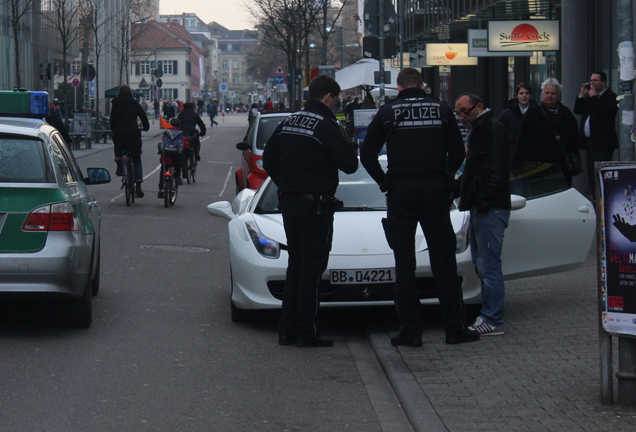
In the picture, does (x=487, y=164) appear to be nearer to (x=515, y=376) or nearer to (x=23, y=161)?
(x=515, y=376)

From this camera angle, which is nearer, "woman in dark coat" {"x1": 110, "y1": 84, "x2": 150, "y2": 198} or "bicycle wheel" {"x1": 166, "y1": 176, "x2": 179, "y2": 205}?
"woman in dark coat" {"x1": 110, "y1": 84, "x2": 150, "y2": 198}

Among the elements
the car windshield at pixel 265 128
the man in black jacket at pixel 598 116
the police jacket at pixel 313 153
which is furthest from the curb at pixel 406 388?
the car windshield at pixel 265 128

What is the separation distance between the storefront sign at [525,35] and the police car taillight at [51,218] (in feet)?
48.6

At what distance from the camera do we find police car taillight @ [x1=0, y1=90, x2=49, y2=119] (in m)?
11.1

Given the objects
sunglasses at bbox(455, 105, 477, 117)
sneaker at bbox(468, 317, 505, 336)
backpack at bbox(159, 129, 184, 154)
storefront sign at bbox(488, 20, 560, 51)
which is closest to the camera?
sunglasses at bbox(455, 105, 477, 117)

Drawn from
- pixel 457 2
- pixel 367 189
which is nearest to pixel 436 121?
pixel 367 189

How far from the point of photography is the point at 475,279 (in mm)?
8102

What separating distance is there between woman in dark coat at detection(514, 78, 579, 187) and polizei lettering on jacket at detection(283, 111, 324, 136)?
414 cm

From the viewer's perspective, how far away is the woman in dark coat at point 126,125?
1773 centimetres

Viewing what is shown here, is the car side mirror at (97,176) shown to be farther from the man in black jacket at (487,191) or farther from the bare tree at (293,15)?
the bare tree at (293,15)

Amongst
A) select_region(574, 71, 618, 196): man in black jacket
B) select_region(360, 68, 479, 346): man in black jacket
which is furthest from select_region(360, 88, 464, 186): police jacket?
select_region(574, 71, 618, 196): man in black jacket

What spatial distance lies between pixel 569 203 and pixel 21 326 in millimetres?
4224

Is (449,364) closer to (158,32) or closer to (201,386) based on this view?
(201,386)

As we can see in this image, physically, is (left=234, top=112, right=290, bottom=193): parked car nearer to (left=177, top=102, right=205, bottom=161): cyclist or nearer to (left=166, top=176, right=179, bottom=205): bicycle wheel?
(left=166, top=176, right=179, bottom=205): bicycle wheel
